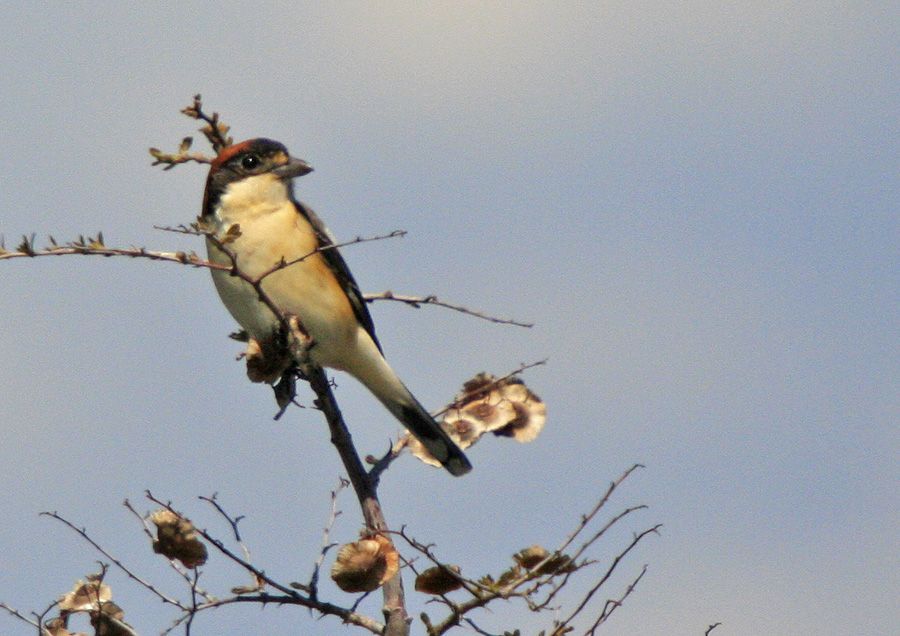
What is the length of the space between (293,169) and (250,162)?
0.29 metres

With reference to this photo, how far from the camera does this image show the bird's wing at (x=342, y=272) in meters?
7.85

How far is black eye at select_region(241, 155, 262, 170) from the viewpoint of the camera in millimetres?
7766

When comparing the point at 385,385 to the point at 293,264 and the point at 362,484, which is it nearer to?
the point at 293,264

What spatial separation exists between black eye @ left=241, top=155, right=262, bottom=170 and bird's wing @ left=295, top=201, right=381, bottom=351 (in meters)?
0.34

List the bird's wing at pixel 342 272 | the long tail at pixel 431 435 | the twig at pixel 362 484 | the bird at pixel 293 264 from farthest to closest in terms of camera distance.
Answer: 1. the bird's wing at pixel 342 272
2. the bird at pixel 293 264
3. the long tail at pixel 431 435
4. the twig at pixel 362 484

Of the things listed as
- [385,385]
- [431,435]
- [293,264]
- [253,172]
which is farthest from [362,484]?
[253,172]

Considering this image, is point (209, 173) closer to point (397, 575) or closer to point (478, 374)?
point (478, 374)

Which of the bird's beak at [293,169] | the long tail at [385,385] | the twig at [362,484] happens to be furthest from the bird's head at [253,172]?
the twig at [362,484]

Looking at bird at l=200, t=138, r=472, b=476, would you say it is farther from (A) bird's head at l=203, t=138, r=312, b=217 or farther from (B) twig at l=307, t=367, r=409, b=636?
(B) twig at l=307, t=367, r=409, b=636

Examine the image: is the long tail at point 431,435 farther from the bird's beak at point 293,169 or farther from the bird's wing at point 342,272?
the bird's beak at point 293,169

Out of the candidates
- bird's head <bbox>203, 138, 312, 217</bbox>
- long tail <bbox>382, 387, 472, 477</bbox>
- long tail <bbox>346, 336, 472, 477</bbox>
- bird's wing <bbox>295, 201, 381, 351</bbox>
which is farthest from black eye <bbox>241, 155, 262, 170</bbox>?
long tail <bbox>382, 387, 472, 477</bbox>

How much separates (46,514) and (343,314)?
305 centimetres

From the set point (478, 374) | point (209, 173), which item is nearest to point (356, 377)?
point (209, 173)

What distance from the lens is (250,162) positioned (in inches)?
307
